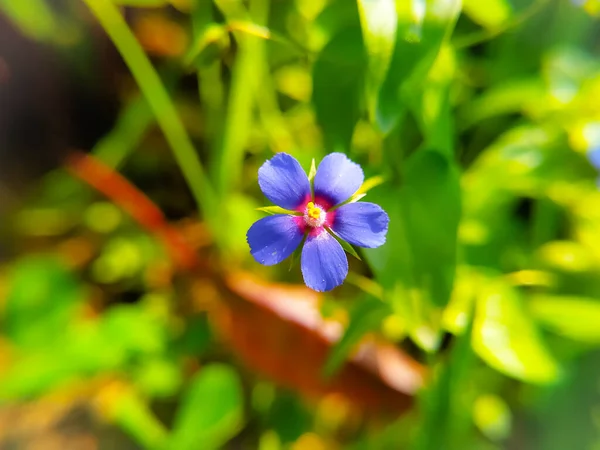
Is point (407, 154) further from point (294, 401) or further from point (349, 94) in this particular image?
point (294, 401)

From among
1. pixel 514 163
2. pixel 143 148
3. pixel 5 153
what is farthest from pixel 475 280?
pixel 5 153

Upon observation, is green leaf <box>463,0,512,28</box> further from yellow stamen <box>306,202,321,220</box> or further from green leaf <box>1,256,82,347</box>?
green leaf <box>1,256,82,347</box>

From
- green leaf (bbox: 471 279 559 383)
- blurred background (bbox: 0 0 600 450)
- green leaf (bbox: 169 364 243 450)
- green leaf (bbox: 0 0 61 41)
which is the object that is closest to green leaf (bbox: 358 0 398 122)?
blurred background (bbox: 0 0 600 450)

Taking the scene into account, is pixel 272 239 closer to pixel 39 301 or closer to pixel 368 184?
pixel 368 184

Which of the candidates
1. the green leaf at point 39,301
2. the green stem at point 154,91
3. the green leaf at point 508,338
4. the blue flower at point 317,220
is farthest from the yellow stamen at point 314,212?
the green leaf at point 39,301

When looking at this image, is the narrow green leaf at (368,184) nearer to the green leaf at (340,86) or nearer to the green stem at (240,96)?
the green leaf at (340,86)
